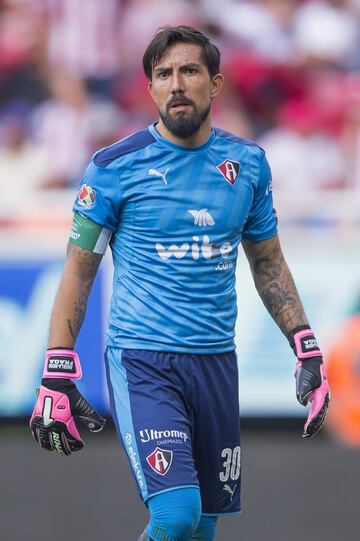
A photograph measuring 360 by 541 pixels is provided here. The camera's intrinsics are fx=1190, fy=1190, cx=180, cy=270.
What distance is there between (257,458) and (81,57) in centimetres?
384

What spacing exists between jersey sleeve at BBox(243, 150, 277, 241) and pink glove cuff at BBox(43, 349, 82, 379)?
3.09 ft

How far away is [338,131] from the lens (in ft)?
31.3

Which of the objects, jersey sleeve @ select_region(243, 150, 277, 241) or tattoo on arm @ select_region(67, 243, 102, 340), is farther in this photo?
jersey sleeve @ select_region(243, 150, 277, 241)

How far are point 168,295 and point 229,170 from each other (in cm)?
57

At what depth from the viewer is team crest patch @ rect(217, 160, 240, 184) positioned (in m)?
4.73

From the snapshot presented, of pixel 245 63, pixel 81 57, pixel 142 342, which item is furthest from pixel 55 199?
pixel 142 342

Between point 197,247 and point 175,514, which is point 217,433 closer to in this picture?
point 175,514

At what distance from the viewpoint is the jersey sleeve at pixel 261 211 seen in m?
4.88

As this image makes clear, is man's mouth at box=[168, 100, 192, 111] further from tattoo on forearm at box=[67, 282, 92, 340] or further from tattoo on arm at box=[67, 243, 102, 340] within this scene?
tattoo on forearm at box=[67, 282, 92, 340]

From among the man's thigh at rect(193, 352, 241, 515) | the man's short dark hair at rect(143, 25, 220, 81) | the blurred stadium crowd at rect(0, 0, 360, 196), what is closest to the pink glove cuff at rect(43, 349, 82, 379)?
the man's thigh at rect(193, 352, 241, 515)

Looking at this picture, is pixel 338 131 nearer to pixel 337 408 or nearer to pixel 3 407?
pixel 337 408

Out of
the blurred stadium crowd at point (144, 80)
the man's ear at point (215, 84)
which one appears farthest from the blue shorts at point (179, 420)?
the blurred stadium crowd at point (144, 80)

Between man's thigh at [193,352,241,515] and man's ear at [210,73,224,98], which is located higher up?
man's ear at [210,73,224,98]

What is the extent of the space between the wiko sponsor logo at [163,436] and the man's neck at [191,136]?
112 cm
